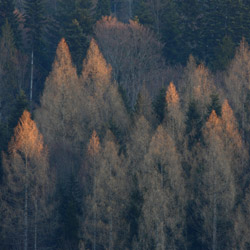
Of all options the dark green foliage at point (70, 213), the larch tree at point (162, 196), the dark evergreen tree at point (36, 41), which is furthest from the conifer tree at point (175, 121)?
the dark evergreen tree at point (36, 41)

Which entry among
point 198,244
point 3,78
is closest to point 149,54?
point 3,78

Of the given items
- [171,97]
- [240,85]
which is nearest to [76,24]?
[171,97]

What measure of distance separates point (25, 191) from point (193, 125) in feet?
45.4

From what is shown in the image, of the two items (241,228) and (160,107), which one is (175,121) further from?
(241,228)

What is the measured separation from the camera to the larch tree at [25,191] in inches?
1400

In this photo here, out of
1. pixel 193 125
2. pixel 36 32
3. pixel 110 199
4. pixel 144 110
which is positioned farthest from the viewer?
pixel 36 32

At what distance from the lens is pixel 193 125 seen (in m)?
39.2

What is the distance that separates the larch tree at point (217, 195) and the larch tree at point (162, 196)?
183 centimetres

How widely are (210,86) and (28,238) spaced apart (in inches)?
796

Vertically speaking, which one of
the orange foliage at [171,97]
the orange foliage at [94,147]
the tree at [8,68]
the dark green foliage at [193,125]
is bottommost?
the orange foliage at [94,147]

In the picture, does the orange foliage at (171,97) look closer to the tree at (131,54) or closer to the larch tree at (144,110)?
the larch tree at (144,110)

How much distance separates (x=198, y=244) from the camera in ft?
117

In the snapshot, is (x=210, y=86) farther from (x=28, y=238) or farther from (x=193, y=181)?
(x=28, y=238)

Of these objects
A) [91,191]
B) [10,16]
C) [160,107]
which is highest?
[10,16]
